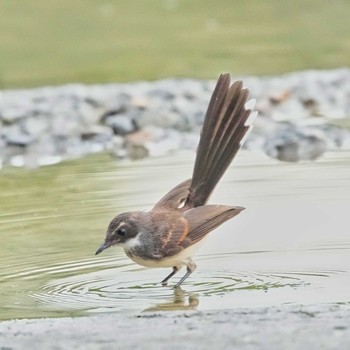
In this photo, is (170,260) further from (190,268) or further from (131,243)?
(131,243)

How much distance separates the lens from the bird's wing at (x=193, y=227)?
7.10 m

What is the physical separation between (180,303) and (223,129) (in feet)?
5.29

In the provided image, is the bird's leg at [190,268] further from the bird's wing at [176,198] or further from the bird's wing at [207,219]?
the bird's wing at [176,198]

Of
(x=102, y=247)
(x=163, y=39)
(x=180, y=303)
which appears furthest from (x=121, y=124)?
(x=180, y=303)

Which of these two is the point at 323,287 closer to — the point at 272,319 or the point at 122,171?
the point at 272,319

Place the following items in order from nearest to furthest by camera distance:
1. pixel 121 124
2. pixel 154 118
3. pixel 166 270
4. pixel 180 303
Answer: pixel 180 303 < pixel 166 270 < pixel 121 124 < pixel 154 118

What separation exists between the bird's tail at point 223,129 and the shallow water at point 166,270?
470mm

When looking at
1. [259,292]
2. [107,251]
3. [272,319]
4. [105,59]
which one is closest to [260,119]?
[105,59]

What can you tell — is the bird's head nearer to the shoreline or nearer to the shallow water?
the shallow water

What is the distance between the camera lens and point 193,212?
735 cm

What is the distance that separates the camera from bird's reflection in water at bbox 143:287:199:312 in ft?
20.5

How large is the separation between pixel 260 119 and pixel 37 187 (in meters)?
3.32

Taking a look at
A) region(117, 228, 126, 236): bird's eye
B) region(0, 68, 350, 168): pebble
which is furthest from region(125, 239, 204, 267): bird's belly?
region(0, 68, 350, 168): pebble

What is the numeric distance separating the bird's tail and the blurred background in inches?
258
